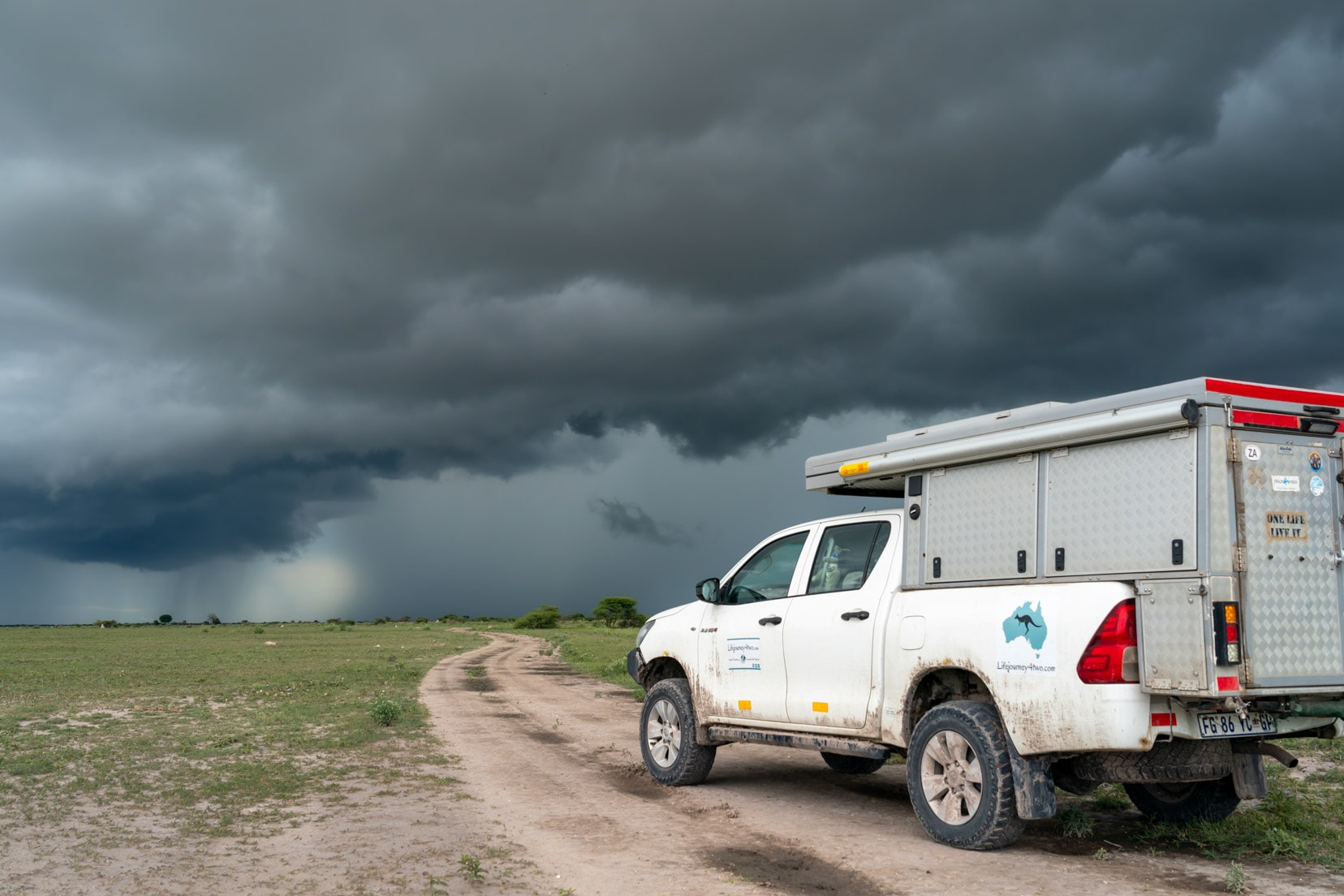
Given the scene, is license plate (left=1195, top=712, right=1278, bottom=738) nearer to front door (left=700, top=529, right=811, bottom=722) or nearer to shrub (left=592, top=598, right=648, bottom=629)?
front door (left=700, top=529, right=811, bottom=722)

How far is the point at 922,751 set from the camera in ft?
25.9

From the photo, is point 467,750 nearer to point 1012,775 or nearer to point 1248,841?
point 1012,775

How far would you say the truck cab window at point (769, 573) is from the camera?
9.91m

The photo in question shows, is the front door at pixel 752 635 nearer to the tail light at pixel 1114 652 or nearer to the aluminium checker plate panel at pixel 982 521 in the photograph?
the aluminium checker plate panel at pixel 982 521

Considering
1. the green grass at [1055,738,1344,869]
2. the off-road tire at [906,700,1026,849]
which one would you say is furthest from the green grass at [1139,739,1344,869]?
the off-road tire at [906,700,1026,849]

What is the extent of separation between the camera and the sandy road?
6684 mm

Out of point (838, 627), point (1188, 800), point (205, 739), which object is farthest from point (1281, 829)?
point (205, 739)

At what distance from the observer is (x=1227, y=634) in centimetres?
660

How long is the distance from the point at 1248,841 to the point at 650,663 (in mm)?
5771

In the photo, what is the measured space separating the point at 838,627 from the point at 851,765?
2867 millimetres

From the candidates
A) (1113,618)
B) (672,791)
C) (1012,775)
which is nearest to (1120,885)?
(1012,775)

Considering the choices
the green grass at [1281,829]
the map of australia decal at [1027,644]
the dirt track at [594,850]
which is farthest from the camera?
the green grass at [1281,829]

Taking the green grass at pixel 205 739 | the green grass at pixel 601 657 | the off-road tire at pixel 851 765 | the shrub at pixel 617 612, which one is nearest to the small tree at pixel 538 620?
the shrub at pixel 617 612

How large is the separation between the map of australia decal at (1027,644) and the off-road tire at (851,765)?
12.9ft
